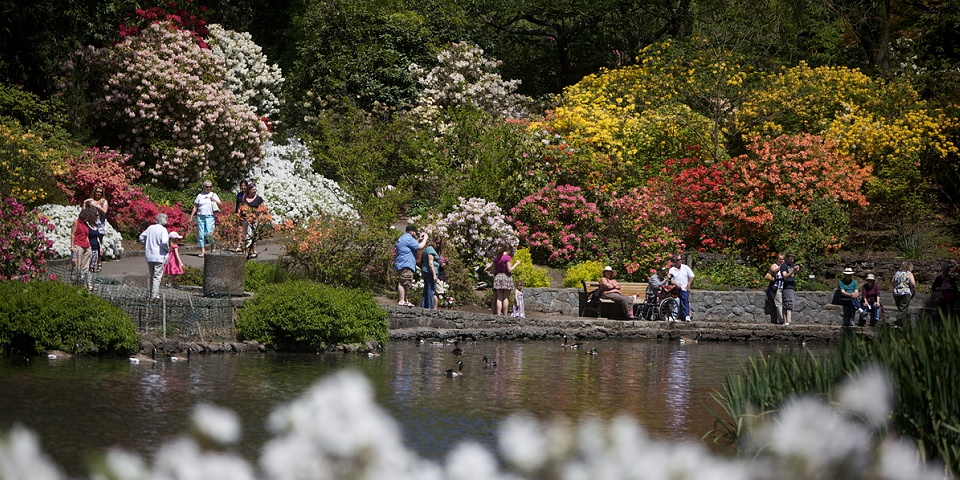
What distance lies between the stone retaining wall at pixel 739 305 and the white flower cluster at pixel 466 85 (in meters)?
12.4

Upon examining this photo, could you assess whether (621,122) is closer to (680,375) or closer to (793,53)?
(793,53)

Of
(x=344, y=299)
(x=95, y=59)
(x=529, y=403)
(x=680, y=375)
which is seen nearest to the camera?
(x=529, y=403)

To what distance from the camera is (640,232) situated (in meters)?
24.3

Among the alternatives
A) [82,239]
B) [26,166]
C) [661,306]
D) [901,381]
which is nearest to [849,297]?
[661,306]

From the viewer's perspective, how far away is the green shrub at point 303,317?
15258 millimetres

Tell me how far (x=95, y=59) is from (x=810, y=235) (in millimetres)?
18938

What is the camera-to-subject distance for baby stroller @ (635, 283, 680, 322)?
21.5 m

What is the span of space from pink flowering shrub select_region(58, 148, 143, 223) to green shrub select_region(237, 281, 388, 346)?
10.8 m

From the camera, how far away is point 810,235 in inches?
997

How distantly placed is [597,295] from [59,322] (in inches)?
443

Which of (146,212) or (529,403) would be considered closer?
(529,403)

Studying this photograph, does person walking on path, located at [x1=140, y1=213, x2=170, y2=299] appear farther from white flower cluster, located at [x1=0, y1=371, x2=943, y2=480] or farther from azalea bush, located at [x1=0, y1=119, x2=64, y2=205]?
white flower cluster, located at [x1=0, y1=371, x2=943, y2=480]

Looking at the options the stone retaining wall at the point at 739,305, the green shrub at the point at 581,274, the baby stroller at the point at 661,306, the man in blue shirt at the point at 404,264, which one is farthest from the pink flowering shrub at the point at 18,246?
the baby stroller at the point at 661,306

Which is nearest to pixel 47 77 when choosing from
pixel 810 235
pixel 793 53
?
pixel 810 235
